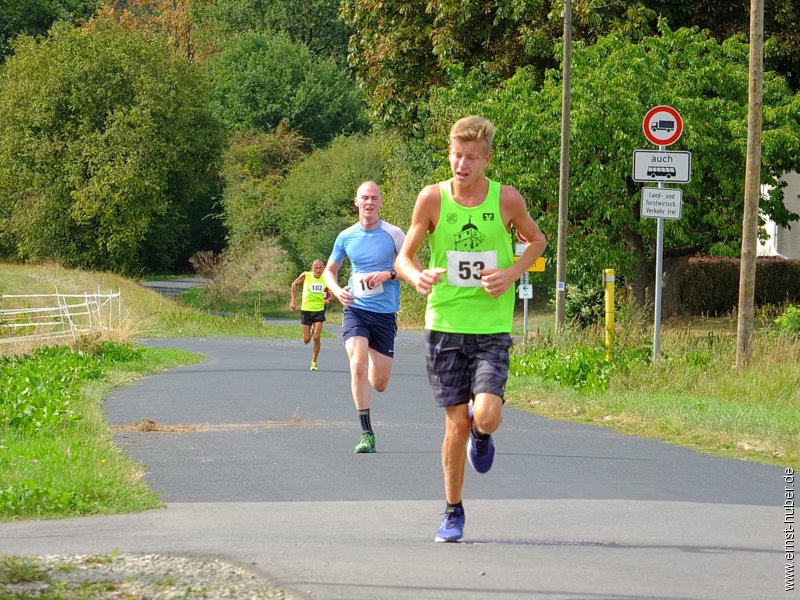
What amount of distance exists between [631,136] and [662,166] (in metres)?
14.2

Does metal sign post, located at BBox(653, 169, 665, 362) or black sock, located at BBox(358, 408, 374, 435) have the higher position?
metal sign post, located at BBox(653, 169, 665, 362)

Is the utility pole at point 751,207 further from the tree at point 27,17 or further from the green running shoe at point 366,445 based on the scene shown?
the tree at point 27,17

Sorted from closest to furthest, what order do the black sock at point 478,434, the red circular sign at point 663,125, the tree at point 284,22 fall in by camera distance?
the black sock at point 478,434, the red circular sign at point 663,125, the tree at point 284,22

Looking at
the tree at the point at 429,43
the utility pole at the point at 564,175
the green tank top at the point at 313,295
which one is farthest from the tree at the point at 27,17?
the green tank top at the point at 313,295

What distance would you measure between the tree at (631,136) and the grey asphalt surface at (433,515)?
17115 millimetres

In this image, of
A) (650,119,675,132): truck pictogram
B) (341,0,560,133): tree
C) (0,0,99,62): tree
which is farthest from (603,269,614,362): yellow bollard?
(0,0,99,62): tree

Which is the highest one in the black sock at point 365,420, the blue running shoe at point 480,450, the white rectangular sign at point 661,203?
the white rectangular sign at point 661,203

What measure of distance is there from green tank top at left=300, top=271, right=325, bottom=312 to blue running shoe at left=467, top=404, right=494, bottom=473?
16748 millimetres

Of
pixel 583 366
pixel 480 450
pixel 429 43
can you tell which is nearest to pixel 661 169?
pixel 583 366

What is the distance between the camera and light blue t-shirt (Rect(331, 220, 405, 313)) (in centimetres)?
1127

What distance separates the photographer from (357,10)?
39.6m

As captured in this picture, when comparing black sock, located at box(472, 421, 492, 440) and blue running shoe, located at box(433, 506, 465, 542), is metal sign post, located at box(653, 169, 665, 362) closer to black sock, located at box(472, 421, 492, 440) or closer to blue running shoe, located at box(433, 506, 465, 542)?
black sock, located at box(472, 421, 492, 440)

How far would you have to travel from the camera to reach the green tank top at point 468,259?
23.2 ft

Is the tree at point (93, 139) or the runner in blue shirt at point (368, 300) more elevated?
the tree at point (93, 139)
